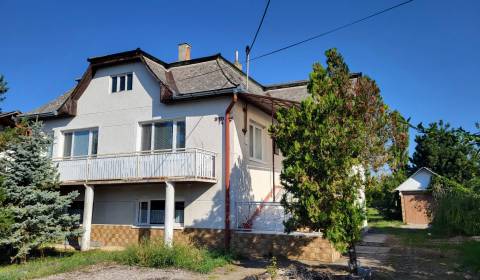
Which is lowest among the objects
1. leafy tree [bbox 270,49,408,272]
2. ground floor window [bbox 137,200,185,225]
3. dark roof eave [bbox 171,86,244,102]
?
ground floor window [bbox 137,200,185,225]

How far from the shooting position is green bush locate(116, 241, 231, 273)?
10.9 meters

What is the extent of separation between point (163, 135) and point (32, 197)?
18.1ft

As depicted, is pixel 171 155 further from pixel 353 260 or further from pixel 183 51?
pixel 183 51

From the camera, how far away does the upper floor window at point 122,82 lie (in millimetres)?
16672

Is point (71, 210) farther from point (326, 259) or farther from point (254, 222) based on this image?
point (326, 259)

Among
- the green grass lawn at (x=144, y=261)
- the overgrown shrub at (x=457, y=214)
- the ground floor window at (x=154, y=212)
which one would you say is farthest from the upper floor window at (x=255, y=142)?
the overgrown shrub at (x=457, y=214)

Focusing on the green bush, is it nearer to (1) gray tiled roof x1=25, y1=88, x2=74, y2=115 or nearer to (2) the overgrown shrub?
(1) gray tiled roof x1=25, y1=88, x2=74, y2=115

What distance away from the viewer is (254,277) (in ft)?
29.1

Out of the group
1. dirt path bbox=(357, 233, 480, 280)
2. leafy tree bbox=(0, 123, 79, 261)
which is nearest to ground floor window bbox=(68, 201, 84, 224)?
leafy tree bbox=(0, 123, 79, 261)

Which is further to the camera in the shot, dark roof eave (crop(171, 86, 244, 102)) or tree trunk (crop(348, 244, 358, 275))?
dark roof eave (crop(171, 86, 244, 102))

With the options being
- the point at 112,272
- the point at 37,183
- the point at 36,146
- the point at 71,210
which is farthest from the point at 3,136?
the point at 112,272

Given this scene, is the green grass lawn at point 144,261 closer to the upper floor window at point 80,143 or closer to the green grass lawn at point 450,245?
the green grass lawn at point 450,245

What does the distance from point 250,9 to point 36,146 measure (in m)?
9.32

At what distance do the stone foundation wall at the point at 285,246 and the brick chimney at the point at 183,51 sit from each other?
10385 millimetres
